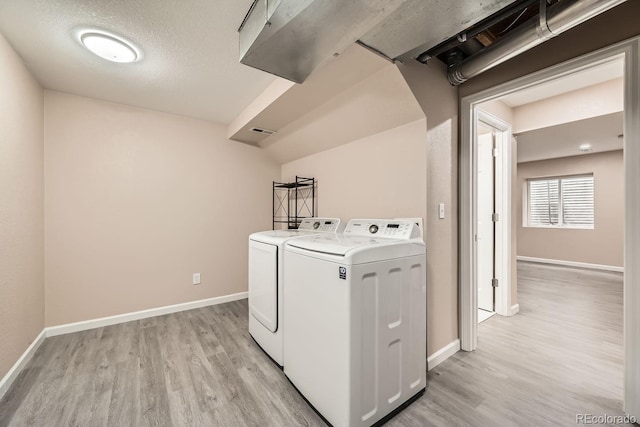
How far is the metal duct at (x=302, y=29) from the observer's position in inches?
42.1

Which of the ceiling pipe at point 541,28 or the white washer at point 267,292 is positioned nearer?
the ceiling pipe at point 541,28

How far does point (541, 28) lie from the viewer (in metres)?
1.26

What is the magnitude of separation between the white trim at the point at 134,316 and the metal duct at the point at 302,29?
2.65 meters

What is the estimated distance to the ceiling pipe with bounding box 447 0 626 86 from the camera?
1.11 m

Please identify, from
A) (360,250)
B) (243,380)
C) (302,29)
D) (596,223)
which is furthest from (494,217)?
(596,223)

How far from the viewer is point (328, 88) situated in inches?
73.8

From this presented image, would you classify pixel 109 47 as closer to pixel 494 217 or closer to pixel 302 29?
pixel 302 29

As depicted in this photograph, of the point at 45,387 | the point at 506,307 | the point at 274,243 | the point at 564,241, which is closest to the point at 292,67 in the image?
the point at 274,243

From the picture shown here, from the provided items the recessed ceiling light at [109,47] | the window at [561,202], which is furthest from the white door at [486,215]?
the window at [561,202]

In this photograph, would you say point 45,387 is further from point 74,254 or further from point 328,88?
point 328,88

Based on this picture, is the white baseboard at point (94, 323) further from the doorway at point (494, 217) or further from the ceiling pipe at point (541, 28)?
the ceiling pipe at point (541, 28)

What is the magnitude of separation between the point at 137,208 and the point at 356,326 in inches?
103

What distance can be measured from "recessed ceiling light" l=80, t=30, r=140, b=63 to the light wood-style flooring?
219cm

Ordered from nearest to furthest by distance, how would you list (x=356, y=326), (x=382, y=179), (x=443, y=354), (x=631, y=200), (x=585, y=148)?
(x=356, y=326) < (x=631, y=200) < (x=443, y=354) < (x=382, y=179) < (x=585, y=148)
